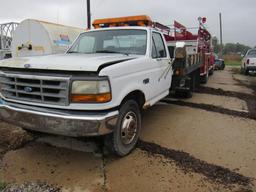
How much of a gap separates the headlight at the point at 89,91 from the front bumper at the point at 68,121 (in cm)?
17

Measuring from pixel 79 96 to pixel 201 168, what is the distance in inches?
78.0

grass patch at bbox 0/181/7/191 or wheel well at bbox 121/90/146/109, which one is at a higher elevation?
wheel well at bbox 121/90/146/109

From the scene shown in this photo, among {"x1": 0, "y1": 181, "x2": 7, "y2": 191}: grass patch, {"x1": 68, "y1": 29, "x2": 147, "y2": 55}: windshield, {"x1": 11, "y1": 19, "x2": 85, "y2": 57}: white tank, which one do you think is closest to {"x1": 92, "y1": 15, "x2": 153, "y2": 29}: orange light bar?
{"x1": 68, "y1": 29, "x2": 147, "y2": 55}: windshield

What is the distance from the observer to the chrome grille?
3275 mm

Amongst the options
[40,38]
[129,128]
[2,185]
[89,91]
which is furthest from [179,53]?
[40,38]

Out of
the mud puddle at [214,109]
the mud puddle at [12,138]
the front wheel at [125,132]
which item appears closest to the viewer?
the front wheel at [125,132]

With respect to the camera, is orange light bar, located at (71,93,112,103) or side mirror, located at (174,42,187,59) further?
side mirror, located at (174,42,187,59)

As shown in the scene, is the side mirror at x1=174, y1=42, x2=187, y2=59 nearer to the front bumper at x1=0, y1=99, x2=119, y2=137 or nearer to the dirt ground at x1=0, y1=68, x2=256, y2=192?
the dirt ground at x1=0, y1=68, x2=256, y2=192

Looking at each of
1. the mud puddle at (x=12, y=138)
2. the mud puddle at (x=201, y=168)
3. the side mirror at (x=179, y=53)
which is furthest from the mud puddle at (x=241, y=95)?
the mud puddle at (x=12, y=138)

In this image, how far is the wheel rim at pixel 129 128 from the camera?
387cm

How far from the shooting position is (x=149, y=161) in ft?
12.7

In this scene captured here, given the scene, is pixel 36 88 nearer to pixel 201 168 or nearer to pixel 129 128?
pixel 129 128

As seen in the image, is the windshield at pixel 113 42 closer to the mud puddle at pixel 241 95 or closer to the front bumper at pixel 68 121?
the front bumper at pixel 68 121

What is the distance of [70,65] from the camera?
10.8 feet
